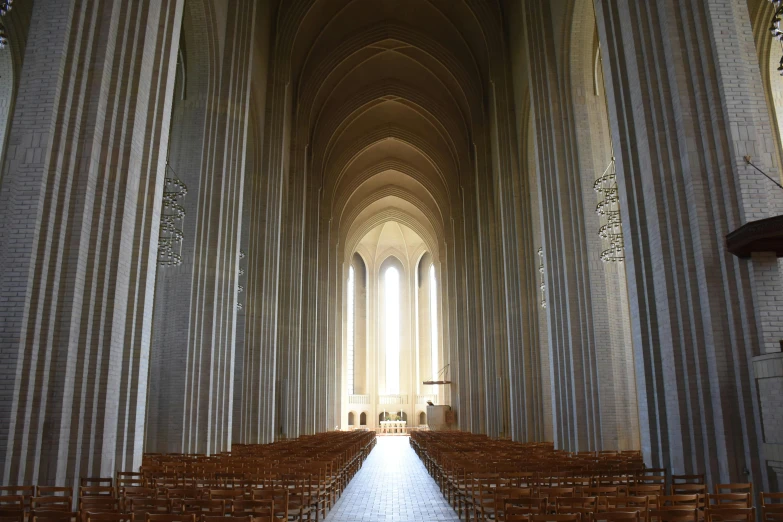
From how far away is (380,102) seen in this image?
37469mm

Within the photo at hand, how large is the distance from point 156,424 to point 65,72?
870 centimetres

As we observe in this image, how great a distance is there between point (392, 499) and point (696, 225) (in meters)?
7.79

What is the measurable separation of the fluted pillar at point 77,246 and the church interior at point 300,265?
4 centimetres

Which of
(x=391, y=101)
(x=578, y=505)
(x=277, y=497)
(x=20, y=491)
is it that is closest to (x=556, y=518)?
(x=578, y=505)

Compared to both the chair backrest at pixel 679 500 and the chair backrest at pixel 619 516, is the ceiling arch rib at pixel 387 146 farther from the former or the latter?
the chair backrest at pixel 619 516

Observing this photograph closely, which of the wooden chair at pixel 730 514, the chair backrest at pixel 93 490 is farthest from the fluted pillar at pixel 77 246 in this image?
the wooden chair at pixel 730 514

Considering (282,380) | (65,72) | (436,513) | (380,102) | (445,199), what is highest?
(380,102)

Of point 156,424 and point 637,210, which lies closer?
point 637,210

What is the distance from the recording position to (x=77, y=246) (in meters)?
8.84

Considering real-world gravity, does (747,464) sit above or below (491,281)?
below

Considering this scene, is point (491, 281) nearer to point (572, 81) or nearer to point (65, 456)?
point (572, 81)

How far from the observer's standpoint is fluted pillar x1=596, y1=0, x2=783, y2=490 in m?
8.46

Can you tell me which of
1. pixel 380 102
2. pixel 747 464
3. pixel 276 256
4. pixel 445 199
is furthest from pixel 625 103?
pixel 445 199

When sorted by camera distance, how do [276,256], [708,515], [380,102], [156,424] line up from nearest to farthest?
[708,515] → [156,424] → [276,256] → [380,102]
